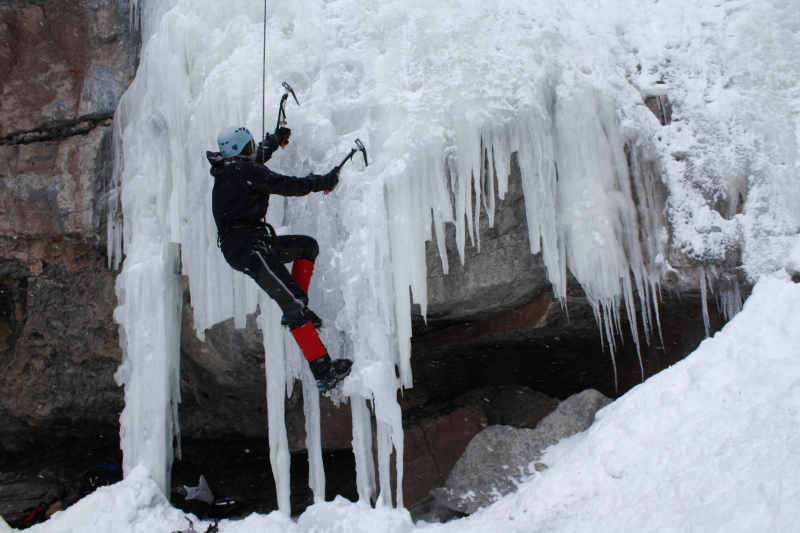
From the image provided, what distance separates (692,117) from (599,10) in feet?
3.81

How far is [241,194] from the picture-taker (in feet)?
11.8

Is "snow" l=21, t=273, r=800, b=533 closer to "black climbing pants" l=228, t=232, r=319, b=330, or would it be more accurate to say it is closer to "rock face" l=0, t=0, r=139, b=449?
"black climbing pants" l=228, t=232, r=319, b=330

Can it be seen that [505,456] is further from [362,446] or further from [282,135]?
[282,135]

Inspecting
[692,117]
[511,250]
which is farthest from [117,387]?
[692,117]

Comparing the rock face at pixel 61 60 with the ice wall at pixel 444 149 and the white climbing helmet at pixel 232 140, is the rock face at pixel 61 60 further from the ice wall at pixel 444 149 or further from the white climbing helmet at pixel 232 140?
the white climbing helmet at pixel 232 140

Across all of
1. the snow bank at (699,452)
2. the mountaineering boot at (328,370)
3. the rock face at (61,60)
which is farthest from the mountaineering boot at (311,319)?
the rock face at (61,60)

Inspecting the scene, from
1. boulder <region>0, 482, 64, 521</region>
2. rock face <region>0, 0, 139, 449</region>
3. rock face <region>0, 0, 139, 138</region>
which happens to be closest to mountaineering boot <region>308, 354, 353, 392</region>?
rock face <region>0, 0, 139, 449</region>

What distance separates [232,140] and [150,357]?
2.13 m

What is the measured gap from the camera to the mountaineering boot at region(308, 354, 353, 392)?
3545 millimetres

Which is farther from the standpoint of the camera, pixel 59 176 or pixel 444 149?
pixel 59 176

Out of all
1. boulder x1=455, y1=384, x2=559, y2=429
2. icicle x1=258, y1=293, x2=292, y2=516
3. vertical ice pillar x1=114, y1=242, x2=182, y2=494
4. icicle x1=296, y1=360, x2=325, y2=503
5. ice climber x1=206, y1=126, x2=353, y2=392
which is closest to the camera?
ice climber x1=206, y1=126, x2=353, y2=392

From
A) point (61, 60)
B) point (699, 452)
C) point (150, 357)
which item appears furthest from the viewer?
point (61, 60)

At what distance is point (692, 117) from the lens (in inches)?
164

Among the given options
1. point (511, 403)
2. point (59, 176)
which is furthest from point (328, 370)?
point (59, 176)
